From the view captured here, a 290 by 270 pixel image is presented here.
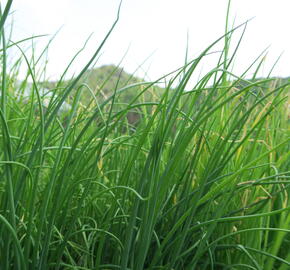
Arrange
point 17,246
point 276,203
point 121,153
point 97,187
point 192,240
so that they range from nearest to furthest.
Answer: point 17,246 → point 192,240 → point 276,203 → point 97,187 → point 121,153

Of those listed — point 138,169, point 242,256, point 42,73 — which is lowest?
point 242,256

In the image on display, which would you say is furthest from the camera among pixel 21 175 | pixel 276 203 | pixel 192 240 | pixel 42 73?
pixel 42 73

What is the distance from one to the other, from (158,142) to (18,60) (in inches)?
36.5

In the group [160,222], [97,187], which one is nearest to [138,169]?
[97,187]

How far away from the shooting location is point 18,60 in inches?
54.2

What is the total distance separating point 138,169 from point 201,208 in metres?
0.32

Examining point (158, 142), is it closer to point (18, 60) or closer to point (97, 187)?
point (97, 187)

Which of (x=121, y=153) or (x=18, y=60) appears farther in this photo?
(x=18, y=60)

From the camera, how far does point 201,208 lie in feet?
2.54

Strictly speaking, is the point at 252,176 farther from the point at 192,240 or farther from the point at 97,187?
the point at 97,187

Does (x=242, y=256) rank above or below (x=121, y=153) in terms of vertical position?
below

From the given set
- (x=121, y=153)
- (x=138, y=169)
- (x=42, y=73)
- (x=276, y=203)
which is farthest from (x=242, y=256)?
(x=42, y=73)

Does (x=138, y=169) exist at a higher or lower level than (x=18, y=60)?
lower

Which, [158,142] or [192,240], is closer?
[158,142]
